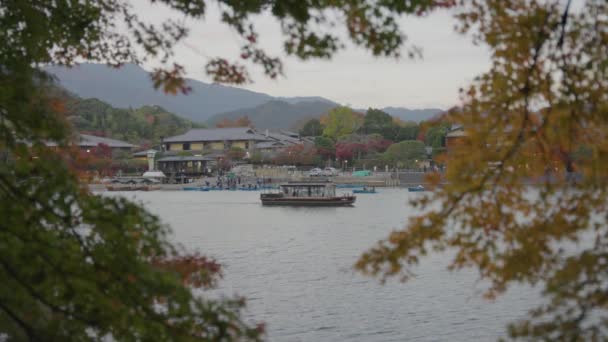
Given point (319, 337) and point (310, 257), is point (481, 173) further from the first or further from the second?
point (310, 257)

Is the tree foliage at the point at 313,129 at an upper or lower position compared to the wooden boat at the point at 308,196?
upper

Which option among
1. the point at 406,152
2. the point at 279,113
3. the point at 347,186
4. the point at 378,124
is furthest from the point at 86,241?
the point at 279,113

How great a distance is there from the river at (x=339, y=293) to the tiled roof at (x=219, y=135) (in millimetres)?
42867

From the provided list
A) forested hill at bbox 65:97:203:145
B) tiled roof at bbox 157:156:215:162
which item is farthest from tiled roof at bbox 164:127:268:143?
tiled roof at bbox 157:156:215:162

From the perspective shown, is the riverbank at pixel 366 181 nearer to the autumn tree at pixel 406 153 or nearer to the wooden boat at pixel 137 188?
the wooden boat at pixel 137 188

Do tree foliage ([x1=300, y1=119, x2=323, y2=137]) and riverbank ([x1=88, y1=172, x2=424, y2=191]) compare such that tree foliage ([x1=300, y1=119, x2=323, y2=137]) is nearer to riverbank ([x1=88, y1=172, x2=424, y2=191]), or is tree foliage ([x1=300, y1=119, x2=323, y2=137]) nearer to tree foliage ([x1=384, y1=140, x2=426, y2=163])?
riverbank ([x1=88, y1=172, x2=424, y2=191])

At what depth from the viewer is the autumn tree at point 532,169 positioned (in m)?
2.92

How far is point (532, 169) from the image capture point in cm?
352

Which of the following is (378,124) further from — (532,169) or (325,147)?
(532,169)

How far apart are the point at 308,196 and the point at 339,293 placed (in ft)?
83.8

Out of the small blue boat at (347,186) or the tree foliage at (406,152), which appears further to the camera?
the tree foliage at (406,152)

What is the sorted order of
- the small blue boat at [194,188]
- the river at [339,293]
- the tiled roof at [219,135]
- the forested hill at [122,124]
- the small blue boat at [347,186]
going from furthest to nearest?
the tiled roof at [219,135] < the forested hill at [122,124] < the small blue boat at [194,188] < the small blue boat at [347,186] < the river at [339,293]

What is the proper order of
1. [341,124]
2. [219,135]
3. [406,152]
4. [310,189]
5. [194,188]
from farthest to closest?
[341,124] < [219,135] < [194,188] < [406,152] < [310,189]

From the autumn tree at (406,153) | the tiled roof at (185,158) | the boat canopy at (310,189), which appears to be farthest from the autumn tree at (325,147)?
the boat canopy at (310,189)
